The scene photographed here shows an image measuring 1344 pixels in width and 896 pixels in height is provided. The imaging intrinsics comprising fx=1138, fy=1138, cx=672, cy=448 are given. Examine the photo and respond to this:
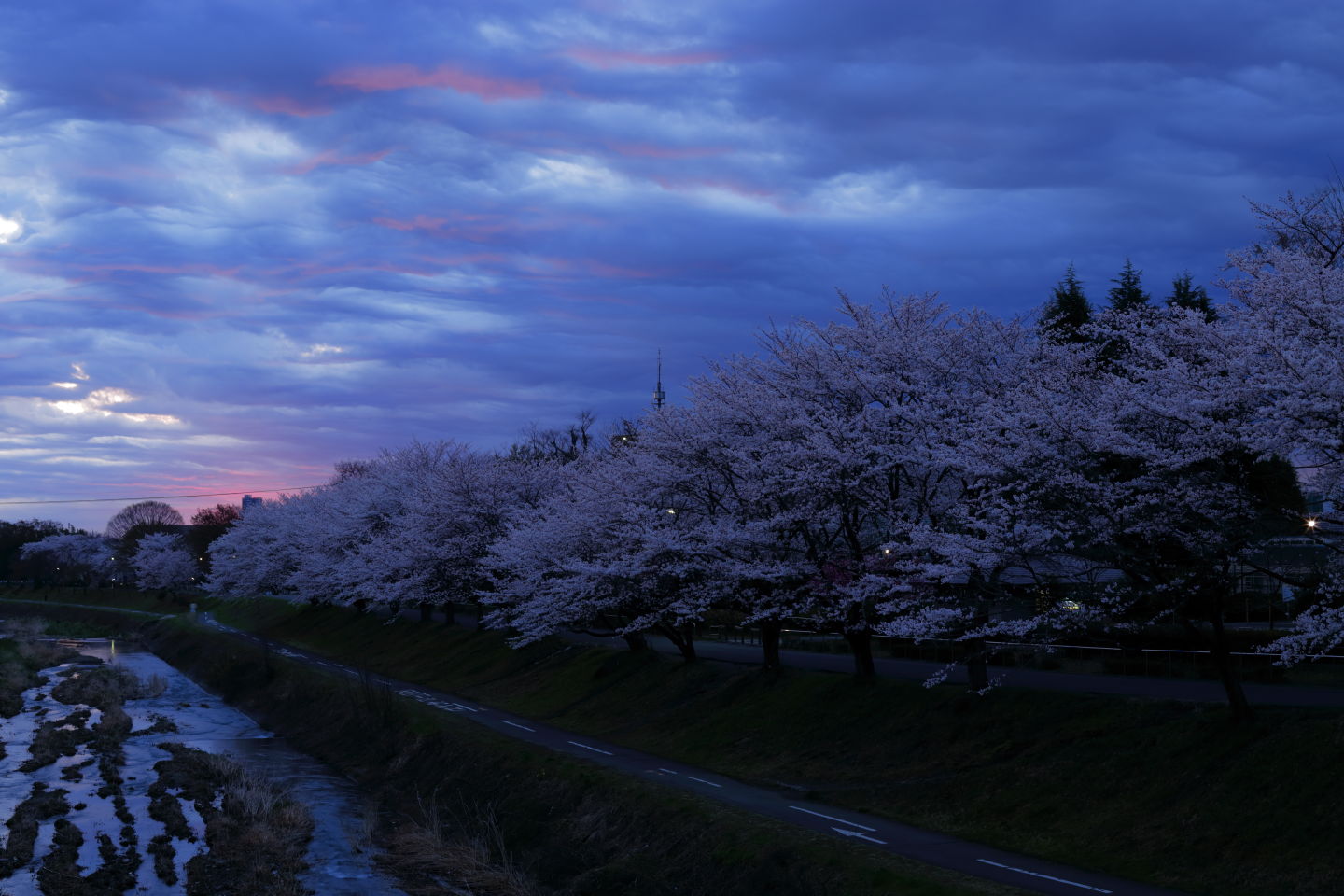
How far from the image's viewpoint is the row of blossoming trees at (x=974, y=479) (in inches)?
789

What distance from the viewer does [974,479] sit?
27.6 m

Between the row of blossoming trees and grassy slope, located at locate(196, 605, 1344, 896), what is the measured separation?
169 centimetres

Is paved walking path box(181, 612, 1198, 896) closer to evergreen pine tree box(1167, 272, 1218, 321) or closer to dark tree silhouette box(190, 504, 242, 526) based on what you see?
evergreen pine tree box(1167, 272, 1218, 321)

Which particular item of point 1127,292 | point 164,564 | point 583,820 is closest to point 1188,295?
point 1127,292

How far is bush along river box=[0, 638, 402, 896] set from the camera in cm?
2573

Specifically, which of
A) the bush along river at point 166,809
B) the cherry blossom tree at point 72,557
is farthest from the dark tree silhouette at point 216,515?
the bush along river at point 166,809

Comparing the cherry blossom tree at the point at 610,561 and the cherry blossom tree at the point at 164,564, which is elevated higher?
the cherry blossom tree at the point at 610,561

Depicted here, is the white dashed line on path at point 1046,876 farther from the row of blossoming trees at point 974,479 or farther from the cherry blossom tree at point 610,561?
the cherry blossom tree at point 610,561

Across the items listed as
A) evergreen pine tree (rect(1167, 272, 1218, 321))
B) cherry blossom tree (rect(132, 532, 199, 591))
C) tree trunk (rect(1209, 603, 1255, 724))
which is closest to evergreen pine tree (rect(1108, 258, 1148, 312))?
evergreen pine tree (rect(1167, 272, 1218, 321))

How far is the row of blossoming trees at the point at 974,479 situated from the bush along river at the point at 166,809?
11.7 metres

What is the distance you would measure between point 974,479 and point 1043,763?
6.82 meters

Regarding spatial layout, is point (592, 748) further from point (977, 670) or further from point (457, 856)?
point (977, 670)

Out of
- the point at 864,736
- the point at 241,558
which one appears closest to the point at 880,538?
the point at 864,736

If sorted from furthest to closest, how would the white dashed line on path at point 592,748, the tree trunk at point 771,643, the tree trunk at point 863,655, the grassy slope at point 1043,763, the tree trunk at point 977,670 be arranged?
1. the tree trunk at point 771,643
2. the white dashed line on path at point 592,748
3. the tree trunk at point 863,655
4. the tree trunk at point 977,670
5. the grassy slope at point 1043,763
